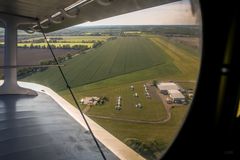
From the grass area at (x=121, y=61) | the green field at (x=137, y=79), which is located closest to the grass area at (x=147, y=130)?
the green field at (x=137, y=79)

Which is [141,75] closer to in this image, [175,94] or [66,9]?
[175,94]

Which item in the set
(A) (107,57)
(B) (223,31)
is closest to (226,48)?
(B) (223,31)

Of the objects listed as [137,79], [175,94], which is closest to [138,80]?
[137,79]

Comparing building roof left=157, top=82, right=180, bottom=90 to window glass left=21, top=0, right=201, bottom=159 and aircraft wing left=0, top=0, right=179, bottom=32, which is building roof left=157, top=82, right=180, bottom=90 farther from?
aircraft wing left=0, top=0, right=179, bottom=32

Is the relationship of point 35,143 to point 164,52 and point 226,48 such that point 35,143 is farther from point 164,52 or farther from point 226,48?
point 226,48

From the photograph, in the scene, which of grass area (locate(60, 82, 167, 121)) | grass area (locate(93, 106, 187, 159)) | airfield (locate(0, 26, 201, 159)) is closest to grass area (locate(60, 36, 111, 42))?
airfield (locate(0, 26, 201, 159))

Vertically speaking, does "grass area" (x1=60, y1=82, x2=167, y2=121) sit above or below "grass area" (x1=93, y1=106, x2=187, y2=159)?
above
